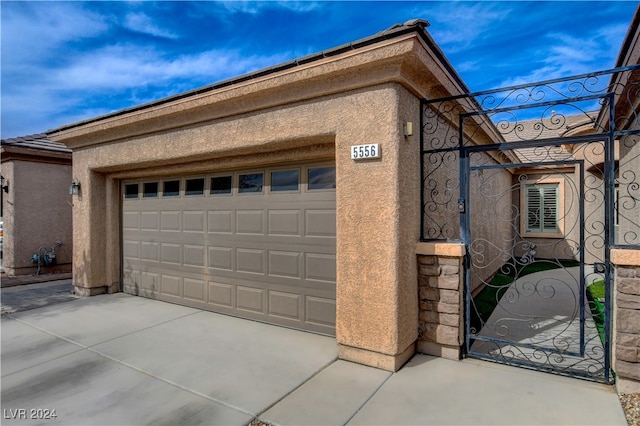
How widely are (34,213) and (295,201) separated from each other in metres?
9.95

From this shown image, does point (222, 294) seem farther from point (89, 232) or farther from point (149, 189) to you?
point (89, 232)

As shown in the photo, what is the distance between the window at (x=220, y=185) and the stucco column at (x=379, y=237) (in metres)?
2.70

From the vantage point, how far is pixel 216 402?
3410 millimetres

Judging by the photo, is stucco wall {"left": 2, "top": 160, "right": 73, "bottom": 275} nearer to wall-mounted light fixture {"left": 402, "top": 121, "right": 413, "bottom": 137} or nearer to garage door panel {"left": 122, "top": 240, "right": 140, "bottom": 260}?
garage door panel {"left": 122, "top": 240, "right": 140, "bottom": 260}

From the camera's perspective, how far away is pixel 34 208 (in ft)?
35.2

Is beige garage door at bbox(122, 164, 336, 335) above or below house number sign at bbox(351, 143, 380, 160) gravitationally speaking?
below

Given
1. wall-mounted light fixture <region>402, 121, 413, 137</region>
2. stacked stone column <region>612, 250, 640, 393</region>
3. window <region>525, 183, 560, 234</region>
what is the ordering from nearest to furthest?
1. stacked stone column <region>612, 250, 640, 393</region>
2. wall-mounted light fixture <region>402, 121, 413, 137</region>
3. window <region>525, 183, 560, 234</region>

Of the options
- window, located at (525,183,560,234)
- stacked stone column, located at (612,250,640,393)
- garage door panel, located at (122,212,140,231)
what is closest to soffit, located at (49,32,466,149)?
garage door panel, located at (122,212,140,231)

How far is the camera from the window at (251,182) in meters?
5.91

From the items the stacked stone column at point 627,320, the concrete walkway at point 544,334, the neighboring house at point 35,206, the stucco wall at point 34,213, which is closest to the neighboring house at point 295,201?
the concrete walkway at point 544,334

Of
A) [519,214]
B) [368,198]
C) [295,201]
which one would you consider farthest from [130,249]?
[519,214]

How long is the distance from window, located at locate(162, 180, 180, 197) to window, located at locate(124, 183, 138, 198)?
104 centimetres

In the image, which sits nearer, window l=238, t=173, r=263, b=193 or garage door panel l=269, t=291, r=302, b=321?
garage door panel l=269, t=291, r=302, b=321

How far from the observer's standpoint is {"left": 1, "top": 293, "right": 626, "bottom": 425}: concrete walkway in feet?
10.4
